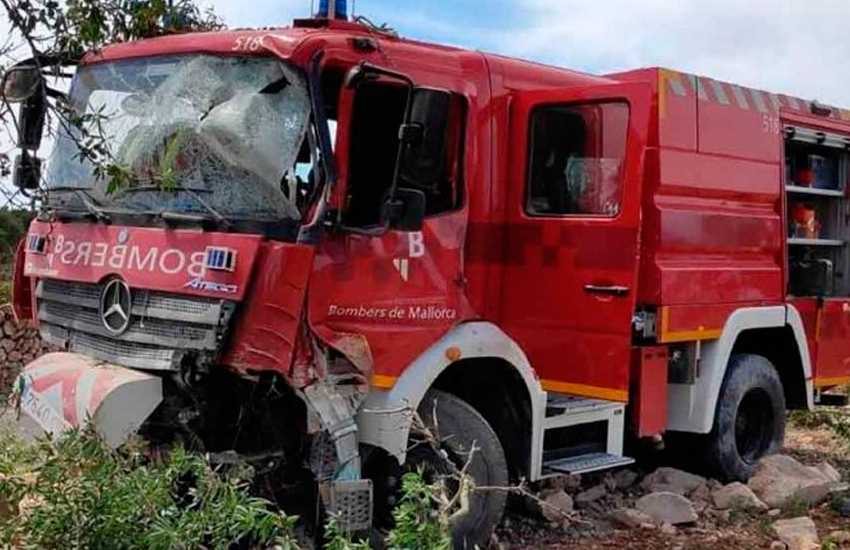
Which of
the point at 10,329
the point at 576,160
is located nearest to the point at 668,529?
the point at 576,160

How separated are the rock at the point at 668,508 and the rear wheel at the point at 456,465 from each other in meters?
1.36

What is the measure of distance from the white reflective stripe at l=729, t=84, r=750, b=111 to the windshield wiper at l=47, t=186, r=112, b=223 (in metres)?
4.21

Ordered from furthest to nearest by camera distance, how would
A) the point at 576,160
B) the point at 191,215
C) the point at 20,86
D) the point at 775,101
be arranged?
the point at 775,101
the point at 576,160
the point at 20,86
the point at 191,215

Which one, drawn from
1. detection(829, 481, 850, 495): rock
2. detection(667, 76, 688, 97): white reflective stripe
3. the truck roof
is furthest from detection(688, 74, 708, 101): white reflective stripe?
detection(829, 481, 850, 495): rock

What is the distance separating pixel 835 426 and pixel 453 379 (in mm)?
4394

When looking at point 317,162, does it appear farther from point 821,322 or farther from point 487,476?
point 821,322

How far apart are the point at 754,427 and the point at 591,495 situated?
1589mm

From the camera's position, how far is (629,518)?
253 inches

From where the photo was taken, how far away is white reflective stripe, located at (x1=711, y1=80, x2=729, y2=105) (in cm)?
696

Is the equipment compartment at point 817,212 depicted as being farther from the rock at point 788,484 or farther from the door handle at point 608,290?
the door handle at point 608,290

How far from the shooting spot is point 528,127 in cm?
593

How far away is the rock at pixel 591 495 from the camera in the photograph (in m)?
6.95

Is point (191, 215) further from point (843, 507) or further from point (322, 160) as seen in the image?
point (843, 507)

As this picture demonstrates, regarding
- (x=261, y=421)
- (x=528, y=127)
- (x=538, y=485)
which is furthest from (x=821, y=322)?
(x=261, y=421)
